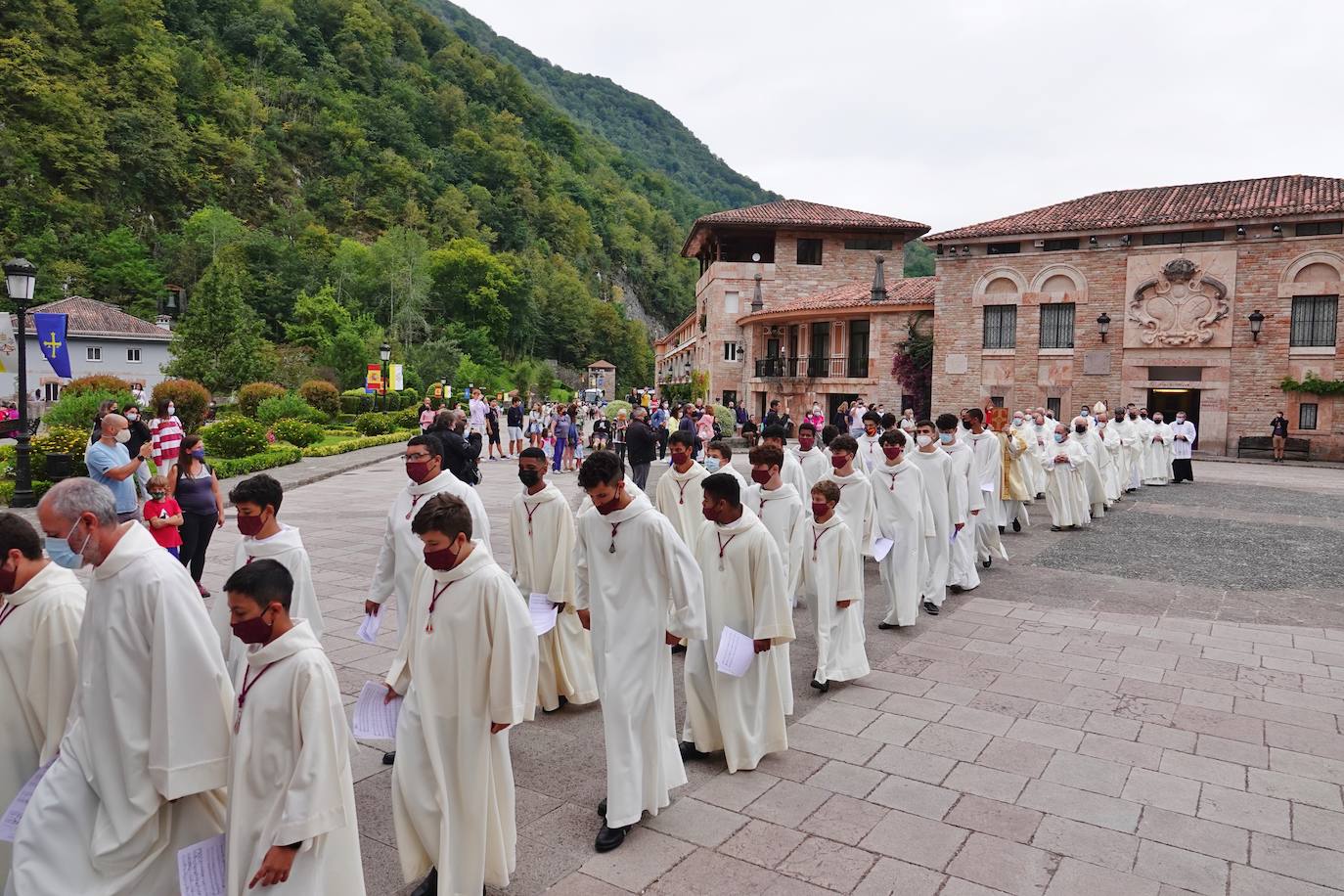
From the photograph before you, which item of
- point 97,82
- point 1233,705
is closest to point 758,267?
point 1233,705

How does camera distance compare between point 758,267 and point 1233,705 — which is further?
point 758,267

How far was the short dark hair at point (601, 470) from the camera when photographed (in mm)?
4371

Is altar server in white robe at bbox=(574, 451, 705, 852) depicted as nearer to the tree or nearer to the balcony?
the balcony

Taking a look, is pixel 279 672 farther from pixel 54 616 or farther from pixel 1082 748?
pixel 1082 748

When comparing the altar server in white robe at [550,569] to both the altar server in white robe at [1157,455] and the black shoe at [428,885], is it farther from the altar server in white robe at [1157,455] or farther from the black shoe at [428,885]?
the altar server in white robe at [1157,455]

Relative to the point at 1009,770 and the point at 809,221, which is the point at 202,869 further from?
the point at 809,221

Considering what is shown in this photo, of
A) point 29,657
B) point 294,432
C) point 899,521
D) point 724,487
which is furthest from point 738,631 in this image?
Result: point 294,432

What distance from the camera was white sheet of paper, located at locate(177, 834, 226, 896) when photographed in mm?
2871

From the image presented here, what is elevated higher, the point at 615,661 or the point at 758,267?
the point at 758,267

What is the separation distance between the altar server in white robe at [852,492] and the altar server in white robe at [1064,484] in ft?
26.1

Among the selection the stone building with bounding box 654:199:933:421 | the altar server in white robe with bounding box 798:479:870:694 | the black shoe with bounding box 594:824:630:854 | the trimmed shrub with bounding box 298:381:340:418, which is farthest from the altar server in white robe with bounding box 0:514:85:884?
the stone building with bounding box 654:199:933:421

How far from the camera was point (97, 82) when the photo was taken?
195 ft

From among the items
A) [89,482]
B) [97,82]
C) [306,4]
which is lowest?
[89,482]

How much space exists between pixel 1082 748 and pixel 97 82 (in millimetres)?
73987
